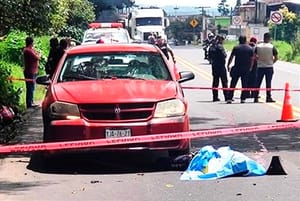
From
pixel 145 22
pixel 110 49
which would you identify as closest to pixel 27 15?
pixel 110 49

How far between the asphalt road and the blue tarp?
0.13 meters

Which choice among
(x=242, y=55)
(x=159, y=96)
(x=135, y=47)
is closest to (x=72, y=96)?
(x=159, y=96)

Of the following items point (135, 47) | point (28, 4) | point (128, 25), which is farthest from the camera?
point (128, 25)

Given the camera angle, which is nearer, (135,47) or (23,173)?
(23,173)

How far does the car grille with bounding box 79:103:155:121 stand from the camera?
32.1ft

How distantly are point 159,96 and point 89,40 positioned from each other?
2317 centimetres

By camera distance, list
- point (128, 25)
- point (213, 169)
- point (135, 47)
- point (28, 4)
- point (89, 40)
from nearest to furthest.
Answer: point (213, 169), point (135, 47), point (28, 4), point (89, 40), point (128, 25)

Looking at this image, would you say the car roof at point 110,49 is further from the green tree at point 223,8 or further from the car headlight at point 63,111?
the green tree at point 223,8

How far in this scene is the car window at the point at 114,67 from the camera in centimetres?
1097

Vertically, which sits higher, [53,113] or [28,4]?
[28,4]

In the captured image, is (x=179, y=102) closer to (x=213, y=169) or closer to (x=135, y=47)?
(x=213, y=169)

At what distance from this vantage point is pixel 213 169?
936cm

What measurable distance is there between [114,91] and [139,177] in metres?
1.22

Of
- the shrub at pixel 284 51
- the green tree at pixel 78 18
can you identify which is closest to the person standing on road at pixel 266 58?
the green tree at pixel 78 18
